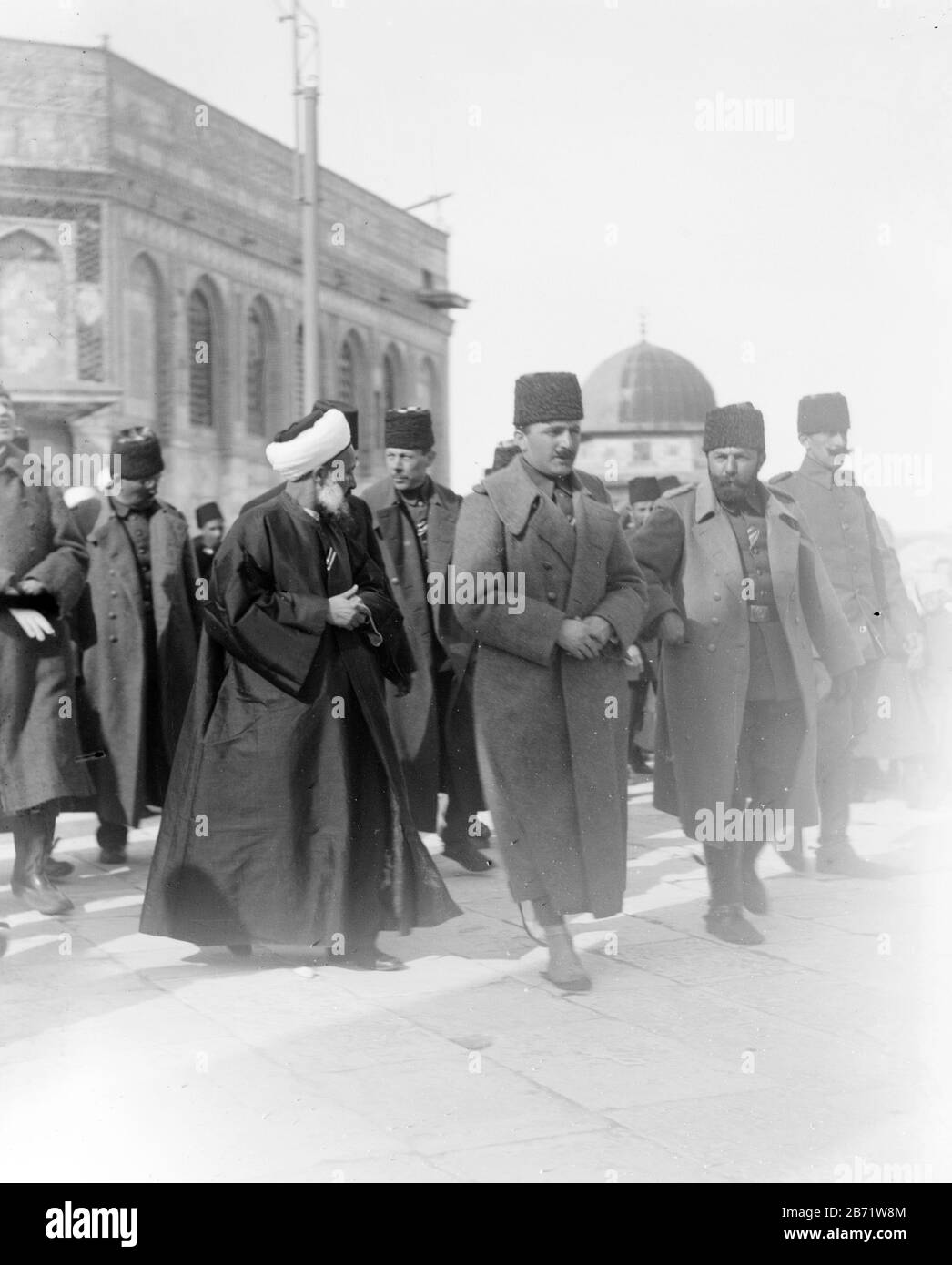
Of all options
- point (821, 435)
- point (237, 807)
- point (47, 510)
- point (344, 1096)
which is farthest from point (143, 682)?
point (344, 1096)

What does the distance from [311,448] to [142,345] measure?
72.1ft

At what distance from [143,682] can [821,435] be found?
3247mm

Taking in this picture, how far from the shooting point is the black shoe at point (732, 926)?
6406 mm

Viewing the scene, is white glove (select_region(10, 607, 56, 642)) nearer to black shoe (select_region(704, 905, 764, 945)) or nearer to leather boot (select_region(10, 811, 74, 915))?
leather boot (select_region(10, 811, 74, 915))

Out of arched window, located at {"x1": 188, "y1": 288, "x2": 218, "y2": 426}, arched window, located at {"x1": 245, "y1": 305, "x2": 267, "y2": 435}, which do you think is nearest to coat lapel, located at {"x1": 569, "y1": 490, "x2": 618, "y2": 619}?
arched window, located at {"x1": 188, "y1": 288, "x2": 218, "y2": 426}

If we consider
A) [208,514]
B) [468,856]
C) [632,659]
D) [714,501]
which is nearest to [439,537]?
[468,856]

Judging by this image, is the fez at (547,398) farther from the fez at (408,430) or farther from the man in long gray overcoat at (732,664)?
the fez at (408,430)

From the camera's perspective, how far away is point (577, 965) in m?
5.83

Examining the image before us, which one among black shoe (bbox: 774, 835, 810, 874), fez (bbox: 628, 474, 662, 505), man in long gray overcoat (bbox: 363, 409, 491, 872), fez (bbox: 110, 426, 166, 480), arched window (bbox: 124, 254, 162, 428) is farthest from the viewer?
arched window (bbox: 124, 254, 162, 428)

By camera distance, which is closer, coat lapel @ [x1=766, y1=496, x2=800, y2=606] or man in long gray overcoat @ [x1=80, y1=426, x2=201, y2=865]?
coat lapel @ [x1=766, y1=496, x2=800, y2=606]

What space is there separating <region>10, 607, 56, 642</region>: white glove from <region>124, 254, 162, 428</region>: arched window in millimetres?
19035

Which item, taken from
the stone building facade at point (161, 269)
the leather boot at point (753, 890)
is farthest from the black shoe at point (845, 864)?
the stone building facade at point (161, 269)

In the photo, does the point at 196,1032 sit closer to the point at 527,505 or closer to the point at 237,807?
the point at 237,807

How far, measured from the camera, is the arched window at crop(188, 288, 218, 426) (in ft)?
96.0
